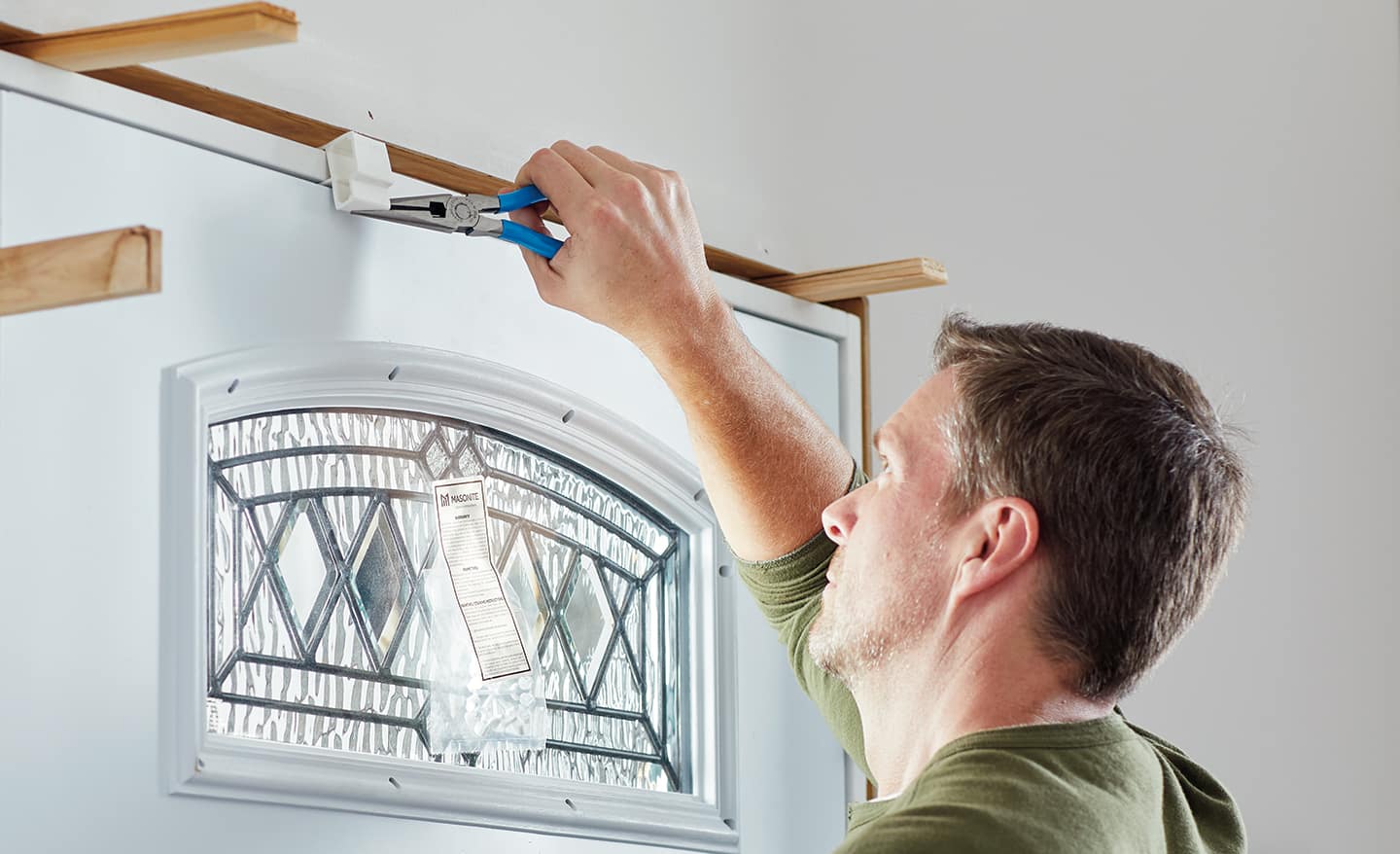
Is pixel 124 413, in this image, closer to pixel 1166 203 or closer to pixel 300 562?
pixel 300 562

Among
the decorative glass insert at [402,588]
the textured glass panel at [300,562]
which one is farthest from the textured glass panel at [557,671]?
the textured glass panel at [300,562]

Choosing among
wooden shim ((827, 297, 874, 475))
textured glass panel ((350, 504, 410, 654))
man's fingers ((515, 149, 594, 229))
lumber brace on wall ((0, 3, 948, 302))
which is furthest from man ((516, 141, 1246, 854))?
wooden shim ((827, 297, 874, 475))

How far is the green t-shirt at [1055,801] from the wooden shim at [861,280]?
0.52 meters

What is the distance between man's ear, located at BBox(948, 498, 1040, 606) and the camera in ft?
3.18

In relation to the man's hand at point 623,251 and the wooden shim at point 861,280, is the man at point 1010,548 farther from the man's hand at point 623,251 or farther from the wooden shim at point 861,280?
the wooden shim at point 861,280

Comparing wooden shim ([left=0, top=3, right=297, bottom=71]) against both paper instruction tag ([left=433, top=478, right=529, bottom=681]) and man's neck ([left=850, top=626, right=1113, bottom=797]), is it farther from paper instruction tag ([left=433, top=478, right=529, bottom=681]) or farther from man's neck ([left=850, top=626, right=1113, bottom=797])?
man's neck ([left=850, top=626, right=1113, bottom=797])

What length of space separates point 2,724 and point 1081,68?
56.3 inches

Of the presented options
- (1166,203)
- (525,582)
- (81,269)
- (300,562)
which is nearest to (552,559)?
(525,582)

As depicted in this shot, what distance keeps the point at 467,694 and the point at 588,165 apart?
1.40ft

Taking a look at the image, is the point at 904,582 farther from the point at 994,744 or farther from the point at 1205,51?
the point at 1205,51

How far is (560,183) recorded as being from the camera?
1.08 metres

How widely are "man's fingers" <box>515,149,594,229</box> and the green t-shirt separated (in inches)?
18.9

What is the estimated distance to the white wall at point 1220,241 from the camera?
5.14 ft

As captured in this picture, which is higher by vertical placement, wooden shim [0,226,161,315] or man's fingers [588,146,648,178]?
man's fingers [588,146,648,178]
